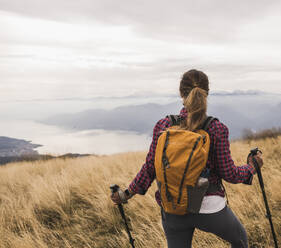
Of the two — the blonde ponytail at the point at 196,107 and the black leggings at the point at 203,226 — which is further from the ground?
the blonde ponytail at the point at 196,107

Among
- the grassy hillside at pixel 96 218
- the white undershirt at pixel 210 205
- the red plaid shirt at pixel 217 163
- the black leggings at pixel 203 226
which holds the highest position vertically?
the red plaid shirt at pixel 217 163

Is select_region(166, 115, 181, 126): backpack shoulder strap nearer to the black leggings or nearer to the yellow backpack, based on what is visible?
the yellow backpack

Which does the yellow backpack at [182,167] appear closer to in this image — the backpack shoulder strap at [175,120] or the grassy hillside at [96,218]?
the backpack shoulder strap at [175,120]

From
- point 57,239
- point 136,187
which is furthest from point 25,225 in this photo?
point 136,187

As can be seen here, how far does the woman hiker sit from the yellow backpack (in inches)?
3.4

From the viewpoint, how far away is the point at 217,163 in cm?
179

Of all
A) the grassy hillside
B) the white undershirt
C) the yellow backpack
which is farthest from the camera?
the grassy hillside

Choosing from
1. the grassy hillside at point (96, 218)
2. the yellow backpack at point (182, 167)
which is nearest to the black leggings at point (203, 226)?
the yellow backpack at point (182, 167)

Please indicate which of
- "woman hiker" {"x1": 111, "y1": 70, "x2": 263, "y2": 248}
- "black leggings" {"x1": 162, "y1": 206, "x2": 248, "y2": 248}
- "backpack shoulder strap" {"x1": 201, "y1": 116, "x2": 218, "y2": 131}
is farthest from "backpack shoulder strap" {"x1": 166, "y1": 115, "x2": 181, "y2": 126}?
"black leggings" {"x1": 162, "y1": 206, "x2": 248, "y2": 248}

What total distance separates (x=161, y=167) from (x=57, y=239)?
306 centimetres

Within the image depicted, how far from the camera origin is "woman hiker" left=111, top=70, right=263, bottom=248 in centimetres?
173

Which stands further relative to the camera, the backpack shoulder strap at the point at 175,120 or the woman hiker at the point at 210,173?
the backpack shoulder strap at the point at 175,120

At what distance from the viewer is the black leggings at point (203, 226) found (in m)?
1.80

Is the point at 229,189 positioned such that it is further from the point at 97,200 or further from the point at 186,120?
the point at 186,120
